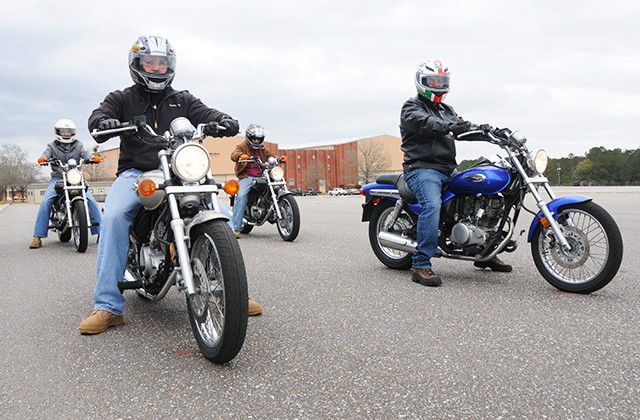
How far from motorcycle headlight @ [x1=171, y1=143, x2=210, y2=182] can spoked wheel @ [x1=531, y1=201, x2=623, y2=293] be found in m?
2.83

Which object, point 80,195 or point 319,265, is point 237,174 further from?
point 319,265

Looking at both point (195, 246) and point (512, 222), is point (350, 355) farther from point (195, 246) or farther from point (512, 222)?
point (512, 222)

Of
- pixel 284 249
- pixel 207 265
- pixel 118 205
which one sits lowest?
pixel 284 249

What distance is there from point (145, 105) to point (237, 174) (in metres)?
5.38

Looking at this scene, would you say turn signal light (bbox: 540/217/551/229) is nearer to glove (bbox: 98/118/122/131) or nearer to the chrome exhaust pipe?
the chrome exhaust pipe

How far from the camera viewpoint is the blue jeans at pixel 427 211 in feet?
15.3

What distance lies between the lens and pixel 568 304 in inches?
148

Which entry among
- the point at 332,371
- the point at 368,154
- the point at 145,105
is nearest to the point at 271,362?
the point at 332,371

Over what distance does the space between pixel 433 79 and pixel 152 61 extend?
2.56 metres

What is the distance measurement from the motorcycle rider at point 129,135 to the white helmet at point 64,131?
5.46 metres

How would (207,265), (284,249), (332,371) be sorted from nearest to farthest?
(332,371), (207,265), (284,249)

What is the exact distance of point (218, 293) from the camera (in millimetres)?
2742

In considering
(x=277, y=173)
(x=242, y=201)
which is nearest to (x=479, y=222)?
(x=277, y=173)

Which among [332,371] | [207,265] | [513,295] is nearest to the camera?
[332,371]
